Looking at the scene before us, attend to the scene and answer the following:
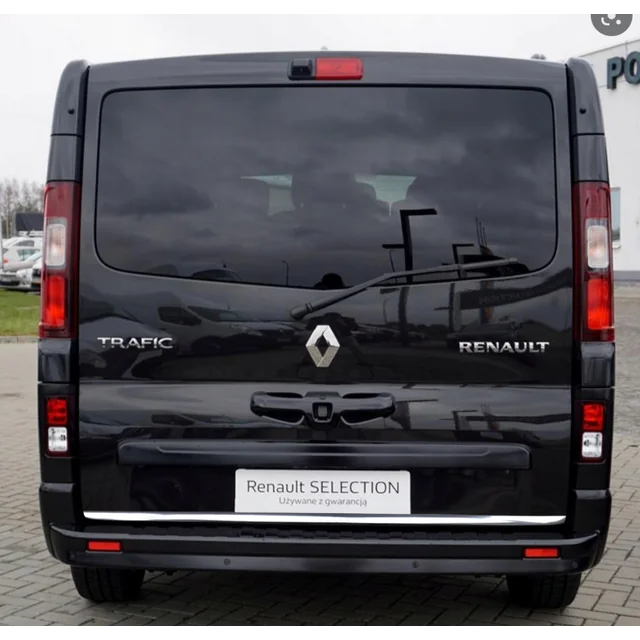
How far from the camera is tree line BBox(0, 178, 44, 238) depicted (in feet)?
292

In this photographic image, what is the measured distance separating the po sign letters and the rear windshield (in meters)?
28.7

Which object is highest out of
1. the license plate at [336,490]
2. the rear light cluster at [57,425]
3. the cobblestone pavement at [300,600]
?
the rear light cluster at [57,425]

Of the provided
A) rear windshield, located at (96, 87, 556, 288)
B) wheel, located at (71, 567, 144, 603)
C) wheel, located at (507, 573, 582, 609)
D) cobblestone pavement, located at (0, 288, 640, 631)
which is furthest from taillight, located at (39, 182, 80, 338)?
wheel, located at (507, 573, 582, 609)

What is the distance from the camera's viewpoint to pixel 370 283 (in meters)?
3.65

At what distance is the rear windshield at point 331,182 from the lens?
12.0 feet

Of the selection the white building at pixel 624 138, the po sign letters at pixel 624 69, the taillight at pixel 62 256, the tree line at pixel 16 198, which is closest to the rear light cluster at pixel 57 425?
the taillight at pixel 62 256

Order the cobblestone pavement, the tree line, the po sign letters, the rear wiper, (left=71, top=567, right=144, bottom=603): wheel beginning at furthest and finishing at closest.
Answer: the tree line
the po sign letters
(left=71, top=567, right=144, bottom=603): wheel
the cobblestone pavement
the rear wiper

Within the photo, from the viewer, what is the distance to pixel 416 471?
367 cm

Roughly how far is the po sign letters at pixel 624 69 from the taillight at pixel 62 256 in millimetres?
29190

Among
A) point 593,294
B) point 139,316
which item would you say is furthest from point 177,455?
point 593,294

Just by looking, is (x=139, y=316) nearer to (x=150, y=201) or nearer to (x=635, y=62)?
(x=150, y=201)

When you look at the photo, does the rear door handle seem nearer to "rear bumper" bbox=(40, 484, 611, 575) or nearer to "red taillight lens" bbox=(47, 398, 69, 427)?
"rear bumper" bbox=(40, 484, 611, 575)

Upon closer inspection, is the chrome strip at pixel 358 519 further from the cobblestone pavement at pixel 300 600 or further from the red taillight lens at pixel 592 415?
the cobblestone pavement at pixel 300 600
